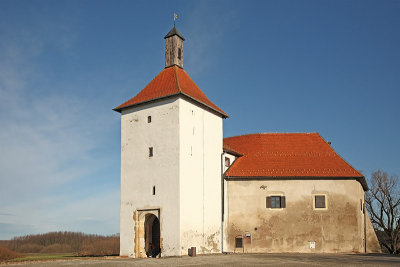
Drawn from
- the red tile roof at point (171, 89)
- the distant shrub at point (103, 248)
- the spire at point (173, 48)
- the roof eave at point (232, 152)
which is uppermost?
the spire at point (173, 48)

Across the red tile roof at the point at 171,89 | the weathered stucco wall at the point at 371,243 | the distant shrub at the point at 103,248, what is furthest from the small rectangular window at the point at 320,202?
the distant shrub at the point at 103,248

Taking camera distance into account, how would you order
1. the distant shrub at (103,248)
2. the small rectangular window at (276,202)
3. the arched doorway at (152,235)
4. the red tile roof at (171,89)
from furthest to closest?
the distant shrub at (103,248)
the small rectangular window at (276,202)
the red tile roof at (171,89)
the arched doorway at (152,235)

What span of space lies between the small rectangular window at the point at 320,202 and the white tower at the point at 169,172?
6687mm

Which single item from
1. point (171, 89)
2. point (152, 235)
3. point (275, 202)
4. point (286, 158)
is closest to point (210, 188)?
point (275, 202)

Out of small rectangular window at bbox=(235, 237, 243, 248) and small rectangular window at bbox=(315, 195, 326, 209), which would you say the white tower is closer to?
small rectangular window at bbox=(235, 237, 243, 248)

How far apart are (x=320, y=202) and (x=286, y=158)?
13.6 feet

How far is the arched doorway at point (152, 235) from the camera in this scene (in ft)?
86.4

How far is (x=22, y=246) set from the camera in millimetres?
53375

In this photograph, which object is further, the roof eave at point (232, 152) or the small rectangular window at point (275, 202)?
the roof eave at point (232, 152)

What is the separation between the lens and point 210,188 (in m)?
28.1

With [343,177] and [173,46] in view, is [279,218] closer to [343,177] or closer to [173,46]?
[343,177]

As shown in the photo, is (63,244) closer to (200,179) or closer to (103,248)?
(103,248)

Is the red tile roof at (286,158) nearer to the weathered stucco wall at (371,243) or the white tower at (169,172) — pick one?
the white tower at (169,172)

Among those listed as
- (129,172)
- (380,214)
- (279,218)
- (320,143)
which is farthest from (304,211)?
(380,214)
